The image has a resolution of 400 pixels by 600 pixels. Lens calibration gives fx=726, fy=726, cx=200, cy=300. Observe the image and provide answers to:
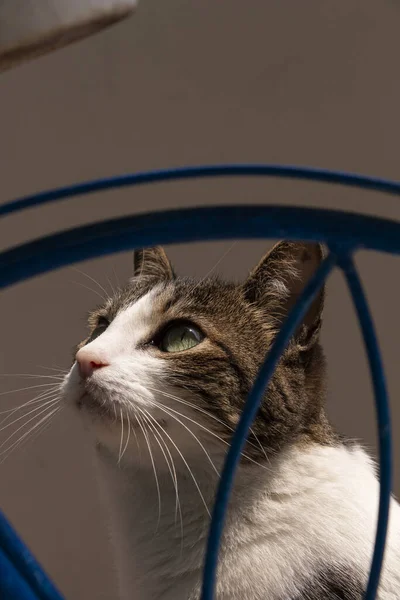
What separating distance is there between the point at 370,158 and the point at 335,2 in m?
0.26

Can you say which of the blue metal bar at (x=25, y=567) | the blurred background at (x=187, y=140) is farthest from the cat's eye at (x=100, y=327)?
the blue metal bar at (x=25, y=567)

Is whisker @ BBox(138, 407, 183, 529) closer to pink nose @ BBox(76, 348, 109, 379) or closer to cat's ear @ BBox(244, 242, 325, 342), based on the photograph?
pink nose @ BBox(76, 348, 109, 379)

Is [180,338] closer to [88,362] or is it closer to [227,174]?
[88,362]

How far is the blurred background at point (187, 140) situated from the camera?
3.84ft

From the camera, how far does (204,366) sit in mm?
731

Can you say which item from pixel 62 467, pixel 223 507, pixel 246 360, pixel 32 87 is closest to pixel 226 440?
pixel 246 360

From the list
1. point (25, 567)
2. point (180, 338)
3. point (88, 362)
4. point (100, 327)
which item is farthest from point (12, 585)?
point (100, 327)

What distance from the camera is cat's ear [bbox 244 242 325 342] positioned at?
732mm

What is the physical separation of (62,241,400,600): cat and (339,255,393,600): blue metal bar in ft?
1.02

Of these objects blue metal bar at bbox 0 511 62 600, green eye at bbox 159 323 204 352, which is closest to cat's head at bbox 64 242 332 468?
green eye at bbox 159 323 204 352

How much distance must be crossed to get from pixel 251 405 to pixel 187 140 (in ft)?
3.11

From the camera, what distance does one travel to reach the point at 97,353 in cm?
68

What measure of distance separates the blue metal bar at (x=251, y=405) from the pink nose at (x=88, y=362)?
34 cm

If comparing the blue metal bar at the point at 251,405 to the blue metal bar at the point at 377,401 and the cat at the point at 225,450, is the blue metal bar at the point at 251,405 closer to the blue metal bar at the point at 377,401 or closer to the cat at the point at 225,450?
the blue metal bar at the point at 377,401
